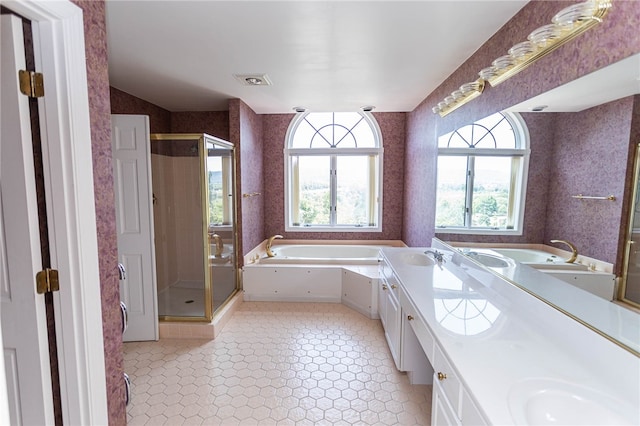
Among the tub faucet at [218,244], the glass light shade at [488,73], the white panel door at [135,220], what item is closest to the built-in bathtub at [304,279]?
the tub faucet at [218,244]

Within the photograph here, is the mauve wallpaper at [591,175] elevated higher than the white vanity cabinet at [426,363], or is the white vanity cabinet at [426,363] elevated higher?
the mauve wallpaper at [591,175]

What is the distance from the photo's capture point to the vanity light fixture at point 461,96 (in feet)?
7.22

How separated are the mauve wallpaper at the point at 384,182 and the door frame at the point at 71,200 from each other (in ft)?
11.7

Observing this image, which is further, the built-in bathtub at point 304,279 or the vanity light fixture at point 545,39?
the built-in bathtub at point 304,279

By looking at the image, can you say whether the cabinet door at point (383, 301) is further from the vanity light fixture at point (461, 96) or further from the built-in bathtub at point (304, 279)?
the vanity light fixture at point (461, 96)

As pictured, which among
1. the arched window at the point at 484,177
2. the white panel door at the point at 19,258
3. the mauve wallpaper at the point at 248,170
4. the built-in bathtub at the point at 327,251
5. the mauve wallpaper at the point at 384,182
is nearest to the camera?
the white panel door at the point at 19,258

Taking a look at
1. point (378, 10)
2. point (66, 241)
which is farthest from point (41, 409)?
point (378, 10)

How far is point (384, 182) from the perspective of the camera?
4734 mm

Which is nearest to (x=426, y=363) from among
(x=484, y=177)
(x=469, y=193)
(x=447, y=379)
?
(x=447, y=379)

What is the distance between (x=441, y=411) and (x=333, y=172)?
375 centimetres

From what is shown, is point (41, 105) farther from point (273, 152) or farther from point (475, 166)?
point (273, 152)

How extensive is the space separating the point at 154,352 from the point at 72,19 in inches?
100.0

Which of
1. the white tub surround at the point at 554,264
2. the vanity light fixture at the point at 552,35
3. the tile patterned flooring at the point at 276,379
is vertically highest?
the vanity light fixture at the point at 552,35

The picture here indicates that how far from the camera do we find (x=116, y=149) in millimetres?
2707
